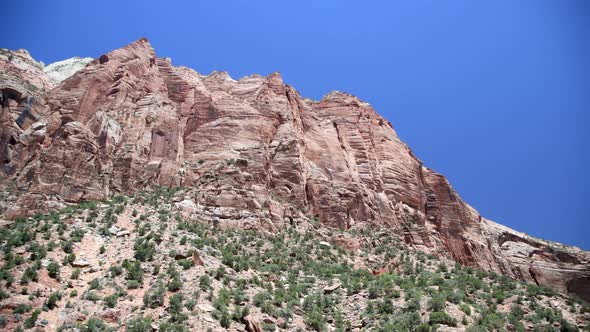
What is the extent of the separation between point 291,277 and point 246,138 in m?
19.7

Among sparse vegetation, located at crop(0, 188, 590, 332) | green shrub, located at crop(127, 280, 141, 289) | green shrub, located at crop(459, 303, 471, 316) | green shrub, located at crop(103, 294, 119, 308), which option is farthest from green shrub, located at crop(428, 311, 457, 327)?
green shrub, located at crop(103, 294, 119, 308)

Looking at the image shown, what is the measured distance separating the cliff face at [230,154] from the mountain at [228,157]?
0.45 ft

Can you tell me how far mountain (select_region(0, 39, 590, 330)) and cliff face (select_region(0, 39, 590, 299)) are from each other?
0.14 meters

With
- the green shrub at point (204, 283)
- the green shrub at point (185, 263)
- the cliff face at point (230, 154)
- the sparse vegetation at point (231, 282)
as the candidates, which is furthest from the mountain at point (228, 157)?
the green shrub at point (204, 283)

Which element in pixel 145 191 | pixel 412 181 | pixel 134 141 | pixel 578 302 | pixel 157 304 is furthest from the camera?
pixel 412 181

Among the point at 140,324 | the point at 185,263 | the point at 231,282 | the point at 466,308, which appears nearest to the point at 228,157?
the point at 185,263

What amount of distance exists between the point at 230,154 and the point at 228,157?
20.1 inches

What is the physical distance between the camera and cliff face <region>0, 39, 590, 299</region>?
42.6 meters

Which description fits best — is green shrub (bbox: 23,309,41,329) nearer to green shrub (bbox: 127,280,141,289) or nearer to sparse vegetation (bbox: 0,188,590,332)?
sparse vegetation (bbox: 0,188,590,332)

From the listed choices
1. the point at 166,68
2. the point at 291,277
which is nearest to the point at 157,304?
the point at 291,277

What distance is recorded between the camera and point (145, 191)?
43.2m

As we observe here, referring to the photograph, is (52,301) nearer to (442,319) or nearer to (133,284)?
(133,284)

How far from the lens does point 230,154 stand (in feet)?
161

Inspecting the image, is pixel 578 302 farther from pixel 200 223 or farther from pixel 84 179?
pixel 84 179
